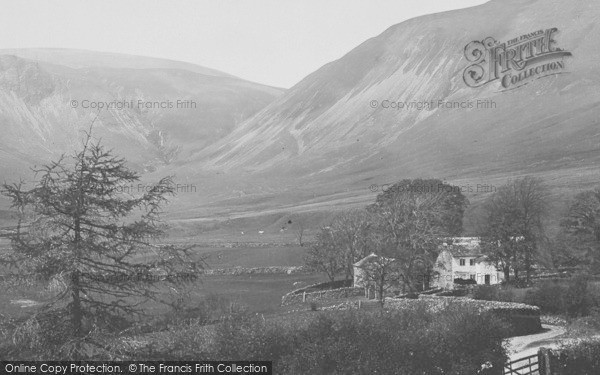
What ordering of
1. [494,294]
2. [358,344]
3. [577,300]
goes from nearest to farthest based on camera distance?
[358,344]
[577,300]
[494,294]

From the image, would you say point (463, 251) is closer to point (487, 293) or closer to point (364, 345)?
point (487, 293)

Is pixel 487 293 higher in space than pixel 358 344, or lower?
higher

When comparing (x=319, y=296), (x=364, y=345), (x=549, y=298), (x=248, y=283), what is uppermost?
(x=248, y=283)

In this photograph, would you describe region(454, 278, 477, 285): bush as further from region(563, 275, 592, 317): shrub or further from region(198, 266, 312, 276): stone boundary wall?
region(563, 275, 592, 317): shrub

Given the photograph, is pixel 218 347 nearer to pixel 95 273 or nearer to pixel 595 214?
pixel 95 273

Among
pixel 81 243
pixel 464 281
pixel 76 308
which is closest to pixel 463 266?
pixel 464 281

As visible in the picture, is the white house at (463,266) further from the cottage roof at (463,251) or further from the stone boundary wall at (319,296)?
the stone boundary wall at (319,296)

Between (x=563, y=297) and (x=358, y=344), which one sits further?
(x=563, y=297)

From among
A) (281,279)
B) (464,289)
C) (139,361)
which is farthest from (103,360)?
(281,279)
